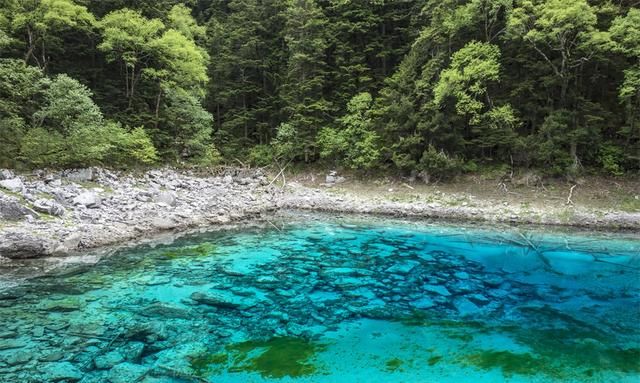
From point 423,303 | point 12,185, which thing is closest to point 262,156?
point 12,185

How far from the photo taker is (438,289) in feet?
30.3

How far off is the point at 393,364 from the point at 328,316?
6.59ft

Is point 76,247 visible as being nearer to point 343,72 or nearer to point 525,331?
point 525,331

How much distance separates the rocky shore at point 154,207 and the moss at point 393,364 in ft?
30.6

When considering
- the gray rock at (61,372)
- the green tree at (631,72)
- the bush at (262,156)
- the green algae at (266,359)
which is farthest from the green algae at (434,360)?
the bush at (262,156)

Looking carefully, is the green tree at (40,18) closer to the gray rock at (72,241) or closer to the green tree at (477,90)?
the gray rock at (72,241)

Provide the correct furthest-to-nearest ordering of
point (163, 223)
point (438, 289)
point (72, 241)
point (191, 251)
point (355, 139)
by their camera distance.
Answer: point (355, 139)
point (163, 223)
point (191, 251)
point (72, 241)
point (438, 289)

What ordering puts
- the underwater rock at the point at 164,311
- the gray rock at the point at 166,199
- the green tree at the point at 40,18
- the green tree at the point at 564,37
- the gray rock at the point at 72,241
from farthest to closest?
the green tree at the point at 40,18 < the green tree at the point at 564,37 < the gray rock at the point at 166,199 < the gray rock at the point at 72,241 < the underwater rock at the point at 164,311

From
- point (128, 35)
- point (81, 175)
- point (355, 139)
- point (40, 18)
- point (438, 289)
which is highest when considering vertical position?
point (40, 18)

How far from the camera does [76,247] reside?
1094 cm

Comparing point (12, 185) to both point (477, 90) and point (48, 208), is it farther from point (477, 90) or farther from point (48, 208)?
point (477, 90)

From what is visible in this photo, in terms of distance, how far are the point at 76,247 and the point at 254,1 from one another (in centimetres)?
2645

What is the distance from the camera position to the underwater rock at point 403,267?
10664mm

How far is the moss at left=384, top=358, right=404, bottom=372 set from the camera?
5.79 metres
